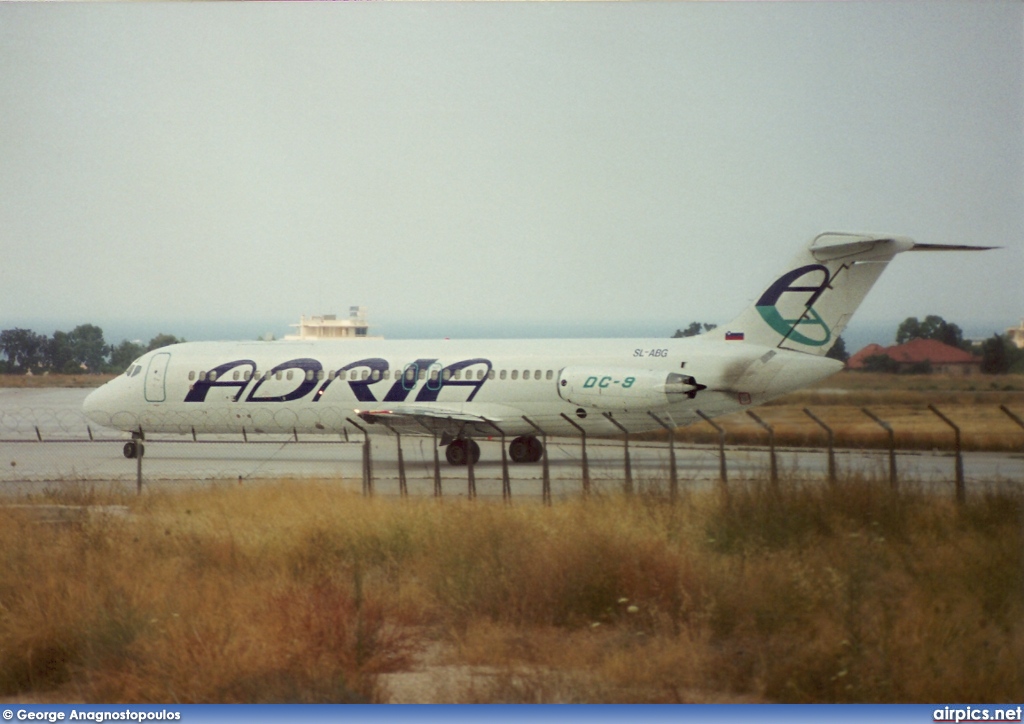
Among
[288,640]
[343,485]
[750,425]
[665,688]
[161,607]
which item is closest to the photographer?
[665,688]

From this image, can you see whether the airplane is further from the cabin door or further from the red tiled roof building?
the red tiled roof building

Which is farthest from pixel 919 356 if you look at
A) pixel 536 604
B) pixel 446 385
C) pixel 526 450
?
pixel 536 604

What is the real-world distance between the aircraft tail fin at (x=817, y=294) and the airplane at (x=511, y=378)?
2 cm

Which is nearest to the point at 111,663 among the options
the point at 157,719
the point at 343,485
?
the point at 157,719

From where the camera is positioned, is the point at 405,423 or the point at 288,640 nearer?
the point at 288,640

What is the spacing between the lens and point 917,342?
2506 cm

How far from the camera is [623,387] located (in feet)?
73.8

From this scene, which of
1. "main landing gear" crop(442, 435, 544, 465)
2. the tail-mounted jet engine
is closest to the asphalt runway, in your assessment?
"main landing gear" crop(442, 435, 544, 465)

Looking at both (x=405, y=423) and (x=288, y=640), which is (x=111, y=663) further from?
(x=405, y=423)

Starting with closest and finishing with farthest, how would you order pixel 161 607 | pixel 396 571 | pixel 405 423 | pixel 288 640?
pixel 288 640
pixel 161 607
pixel 396 571
pixel 405 423

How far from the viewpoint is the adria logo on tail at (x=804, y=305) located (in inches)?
851

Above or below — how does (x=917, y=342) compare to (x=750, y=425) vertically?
above

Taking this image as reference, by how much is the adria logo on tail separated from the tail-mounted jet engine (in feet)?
6.43

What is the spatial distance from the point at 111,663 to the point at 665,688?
14.1 feet
